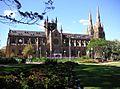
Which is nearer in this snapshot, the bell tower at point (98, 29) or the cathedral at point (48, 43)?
the cathedral at point (48, 43)

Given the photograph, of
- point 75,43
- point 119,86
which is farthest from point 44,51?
point 119,86

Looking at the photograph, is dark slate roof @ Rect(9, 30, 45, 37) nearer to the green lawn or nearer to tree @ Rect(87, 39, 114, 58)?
tree @ Rect(87, 39, 114, 58)

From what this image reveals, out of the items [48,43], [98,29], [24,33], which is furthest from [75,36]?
[24,33]

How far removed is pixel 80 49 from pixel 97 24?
63.2 ft

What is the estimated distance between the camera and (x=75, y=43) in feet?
433

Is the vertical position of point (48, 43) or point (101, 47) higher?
point (48, 43)

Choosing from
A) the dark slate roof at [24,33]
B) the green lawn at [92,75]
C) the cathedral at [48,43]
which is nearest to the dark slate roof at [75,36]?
the cathedral at [48,43]

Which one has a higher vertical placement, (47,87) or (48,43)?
(48,43)

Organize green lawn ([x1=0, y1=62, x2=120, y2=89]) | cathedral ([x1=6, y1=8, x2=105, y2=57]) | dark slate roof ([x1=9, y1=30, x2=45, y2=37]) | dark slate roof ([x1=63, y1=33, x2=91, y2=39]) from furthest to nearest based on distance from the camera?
dark slate roof ([x1=63, y1=33, x2=91, y2=39]) < dark slate roof ([x1=9, y1=30, x2=45, y2=37]) < cathedral ([x1=6, y1=8, x2=105, y2=57]) < green lawn ([x1=0, y1=62, x2=120, y2=89])

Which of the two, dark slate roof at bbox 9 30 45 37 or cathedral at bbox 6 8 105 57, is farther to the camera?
dark slate roof at bbox 9 30 45 37

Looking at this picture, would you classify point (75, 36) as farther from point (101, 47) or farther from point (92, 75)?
point (92, 75)

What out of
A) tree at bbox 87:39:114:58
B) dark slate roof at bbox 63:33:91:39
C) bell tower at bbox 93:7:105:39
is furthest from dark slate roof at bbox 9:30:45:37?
bell tower at bbox 93:7:105:39

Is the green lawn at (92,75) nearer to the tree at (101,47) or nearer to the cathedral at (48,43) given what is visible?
the tree at (101,47)

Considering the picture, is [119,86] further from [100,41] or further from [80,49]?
[80,49]
